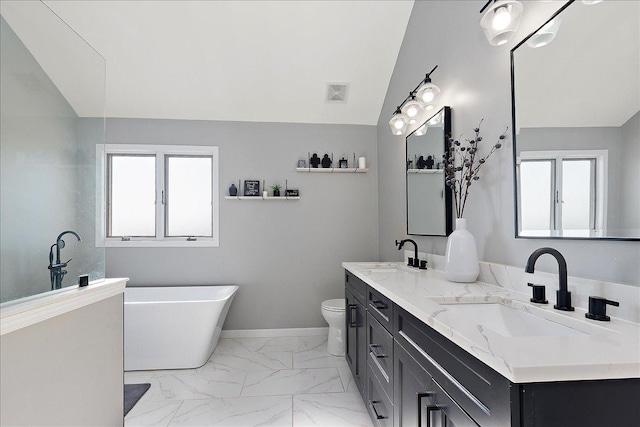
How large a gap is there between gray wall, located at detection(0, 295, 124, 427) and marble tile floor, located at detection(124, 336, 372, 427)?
0.53 metres

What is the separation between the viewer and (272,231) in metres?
3.54

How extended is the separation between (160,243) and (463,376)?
3.42 meters

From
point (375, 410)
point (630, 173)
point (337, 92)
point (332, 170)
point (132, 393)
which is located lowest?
point (132, 393)

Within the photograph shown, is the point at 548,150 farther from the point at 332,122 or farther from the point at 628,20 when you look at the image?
the point at 332,122

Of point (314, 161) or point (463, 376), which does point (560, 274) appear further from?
point (314, 161)

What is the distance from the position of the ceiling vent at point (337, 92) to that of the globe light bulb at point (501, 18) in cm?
202

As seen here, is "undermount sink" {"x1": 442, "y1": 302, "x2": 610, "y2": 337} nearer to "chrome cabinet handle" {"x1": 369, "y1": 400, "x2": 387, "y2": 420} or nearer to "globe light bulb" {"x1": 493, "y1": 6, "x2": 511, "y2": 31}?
"chrome cabinet handle" {"x1": 369, "y1": 400, "x2": 387, "y2": 420}

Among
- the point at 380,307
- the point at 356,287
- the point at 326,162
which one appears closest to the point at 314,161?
the point at 326,162

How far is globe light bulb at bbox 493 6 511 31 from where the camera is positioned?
4.24 ft

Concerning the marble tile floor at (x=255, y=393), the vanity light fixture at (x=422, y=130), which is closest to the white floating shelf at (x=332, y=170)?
the vanity light fixture at (x=422, y=130)

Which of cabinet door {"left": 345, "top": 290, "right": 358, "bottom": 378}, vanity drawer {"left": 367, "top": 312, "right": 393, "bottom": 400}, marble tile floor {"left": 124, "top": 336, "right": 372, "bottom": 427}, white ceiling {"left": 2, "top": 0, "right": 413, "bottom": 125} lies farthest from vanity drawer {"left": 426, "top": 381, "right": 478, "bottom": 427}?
white ceiling {"left": 2, "top": 0, "right": 413, "bottom": 125}

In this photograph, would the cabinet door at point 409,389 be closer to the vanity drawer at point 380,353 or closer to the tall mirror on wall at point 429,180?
the vanity drawer at point 380,353

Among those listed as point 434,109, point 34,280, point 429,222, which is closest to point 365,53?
point 434,109

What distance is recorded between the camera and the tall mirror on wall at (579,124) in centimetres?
97
